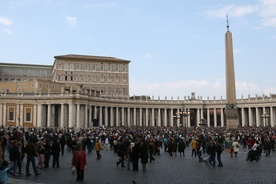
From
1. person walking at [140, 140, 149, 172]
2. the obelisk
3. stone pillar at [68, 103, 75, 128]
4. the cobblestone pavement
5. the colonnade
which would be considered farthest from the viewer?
the colonnade

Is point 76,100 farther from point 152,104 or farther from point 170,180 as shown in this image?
point 170,180

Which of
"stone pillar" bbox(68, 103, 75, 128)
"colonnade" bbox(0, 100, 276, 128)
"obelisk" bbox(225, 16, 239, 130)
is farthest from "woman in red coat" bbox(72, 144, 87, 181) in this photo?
"stone pillar" bbox(68, 103, 75, 128)

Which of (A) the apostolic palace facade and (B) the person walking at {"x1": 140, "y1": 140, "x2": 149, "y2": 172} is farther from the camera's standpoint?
(A) the apostolic palace facade

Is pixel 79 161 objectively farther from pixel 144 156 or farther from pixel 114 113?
pixel 114 113

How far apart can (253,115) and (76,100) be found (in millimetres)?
41285

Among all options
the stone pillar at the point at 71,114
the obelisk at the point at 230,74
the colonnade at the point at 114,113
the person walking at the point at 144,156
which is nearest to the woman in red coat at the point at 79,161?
the person walking at the point at 144,156

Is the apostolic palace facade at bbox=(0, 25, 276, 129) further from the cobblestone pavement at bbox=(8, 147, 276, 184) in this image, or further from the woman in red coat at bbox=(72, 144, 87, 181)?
the woman in red coat at bbox=(72, 144, 87, 181)

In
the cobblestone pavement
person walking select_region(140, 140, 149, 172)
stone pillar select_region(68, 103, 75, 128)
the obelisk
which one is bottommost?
the cobblestone pavement

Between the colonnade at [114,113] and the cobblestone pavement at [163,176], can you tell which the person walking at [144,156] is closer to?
the cobblestone pavement at [163,176]

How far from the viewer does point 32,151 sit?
13258mm

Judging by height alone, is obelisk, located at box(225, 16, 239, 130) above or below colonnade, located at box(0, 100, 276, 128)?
above

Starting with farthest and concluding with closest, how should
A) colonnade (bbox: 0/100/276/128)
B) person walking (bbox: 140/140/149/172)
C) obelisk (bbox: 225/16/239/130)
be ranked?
colonnade (bbox: 0/100/276/128) → obelisk (bbox: 225/16/239/130) → person walking (bbox: 140/140/149/172)

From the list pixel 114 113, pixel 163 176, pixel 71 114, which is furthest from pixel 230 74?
pixel 114 113

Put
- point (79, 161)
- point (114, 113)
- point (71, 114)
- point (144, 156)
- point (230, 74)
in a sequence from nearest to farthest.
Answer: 1. point (79, 161)
2. point (144, 156)
3. point (230, 74)
4. point (71, 114)
5. point (114, 113)
